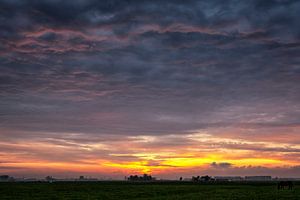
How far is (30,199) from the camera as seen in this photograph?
54.4 meters

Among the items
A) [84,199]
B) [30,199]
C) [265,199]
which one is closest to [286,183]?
[265,199]

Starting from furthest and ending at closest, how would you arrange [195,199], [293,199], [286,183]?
1. [286,183]
2. [195,199]
3. [293,199]

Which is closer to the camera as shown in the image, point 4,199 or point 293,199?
point 293,199

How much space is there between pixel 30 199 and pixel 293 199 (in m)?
34.4

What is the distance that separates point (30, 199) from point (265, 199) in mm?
31354

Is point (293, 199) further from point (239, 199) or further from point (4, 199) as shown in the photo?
point (4, 199)

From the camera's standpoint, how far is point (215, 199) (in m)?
47.0

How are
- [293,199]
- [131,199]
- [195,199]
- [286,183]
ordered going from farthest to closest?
[286,183]
[131,199]
[195,199]
[293,199]

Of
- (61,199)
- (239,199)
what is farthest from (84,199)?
(239,199)

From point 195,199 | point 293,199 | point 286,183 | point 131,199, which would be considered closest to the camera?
point 293,199

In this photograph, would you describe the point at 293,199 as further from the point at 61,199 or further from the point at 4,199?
the point at 4,199

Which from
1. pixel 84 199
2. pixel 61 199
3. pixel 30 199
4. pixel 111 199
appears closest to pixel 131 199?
pixel 111 199

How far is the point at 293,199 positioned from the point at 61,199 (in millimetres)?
30300

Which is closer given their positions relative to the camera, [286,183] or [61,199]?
[61,199]
